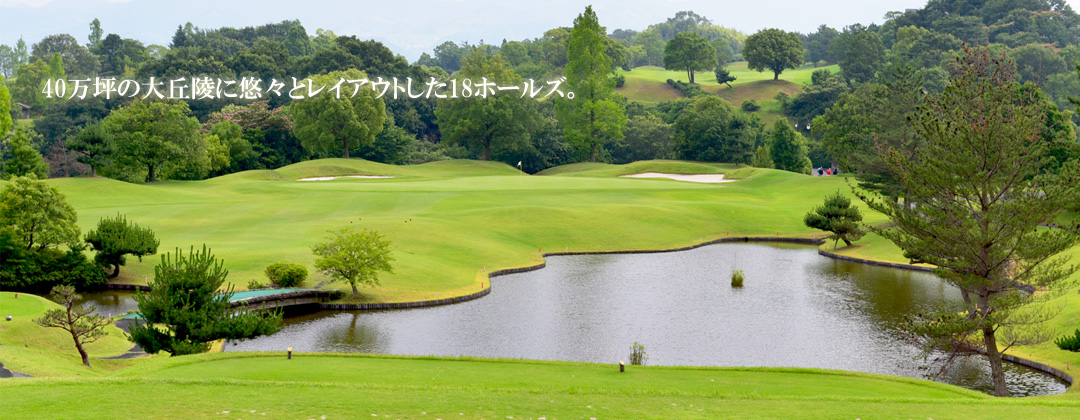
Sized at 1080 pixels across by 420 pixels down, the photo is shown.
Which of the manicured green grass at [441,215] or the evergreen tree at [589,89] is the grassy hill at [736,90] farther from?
the manicured green grass at [441,215]

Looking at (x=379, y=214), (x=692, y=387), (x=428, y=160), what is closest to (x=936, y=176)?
(x=692, y=387)

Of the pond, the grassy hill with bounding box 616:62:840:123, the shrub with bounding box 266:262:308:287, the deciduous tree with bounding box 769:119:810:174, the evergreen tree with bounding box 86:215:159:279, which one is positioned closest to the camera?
the pond

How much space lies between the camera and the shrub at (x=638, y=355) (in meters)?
33.7

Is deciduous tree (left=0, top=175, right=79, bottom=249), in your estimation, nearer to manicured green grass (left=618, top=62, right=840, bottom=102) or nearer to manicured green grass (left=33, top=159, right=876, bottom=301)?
manicured green grass (left=33, top=159, right=876, bottom=301)

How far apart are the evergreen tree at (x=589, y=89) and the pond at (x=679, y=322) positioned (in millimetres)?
69920

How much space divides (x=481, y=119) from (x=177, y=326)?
97288 millimetres

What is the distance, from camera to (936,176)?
29.8 metres

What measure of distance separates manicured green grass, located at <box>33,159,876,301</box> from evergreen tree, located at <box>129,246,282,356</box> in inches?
615

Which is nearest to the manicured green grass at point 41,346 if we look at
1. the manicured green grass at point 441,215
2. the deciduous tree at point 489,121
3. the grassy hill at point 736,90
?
the manicured green grass at point 441,215

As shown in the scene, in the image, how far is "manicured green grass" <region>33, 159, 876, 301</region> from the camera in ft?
173

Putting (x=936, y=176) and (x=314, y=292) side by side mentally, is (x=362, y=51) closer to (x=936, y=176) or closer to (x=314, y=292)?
(x=314, y=292)

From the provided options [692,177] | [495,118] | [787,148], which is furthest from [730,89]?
[692,177]

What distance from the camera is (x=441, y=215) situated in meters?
69.0

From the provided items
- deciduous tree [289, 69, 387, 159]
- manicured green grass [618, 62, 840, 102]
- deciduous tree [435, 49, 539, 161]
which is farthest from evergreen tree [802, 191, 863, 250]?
manicured green grass [618, 62, 840, 102]
